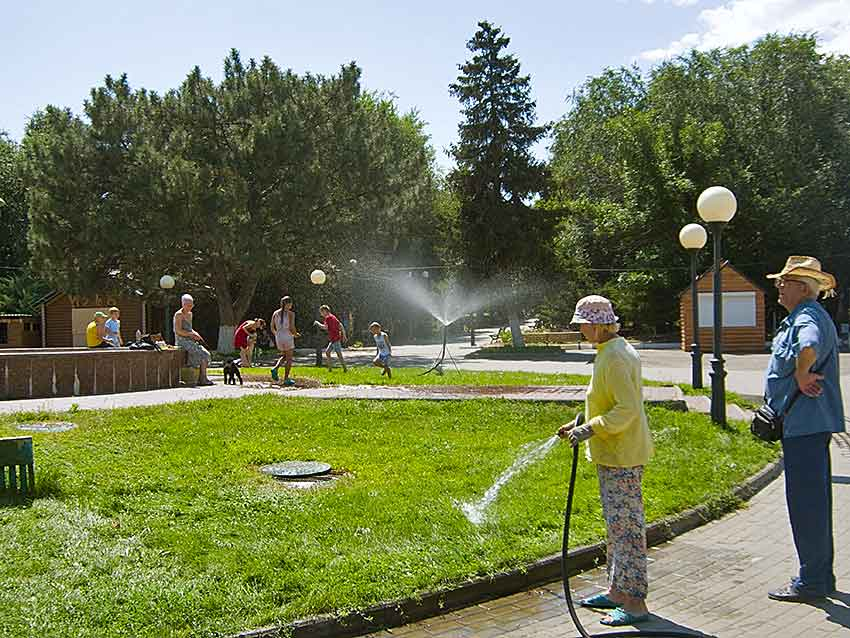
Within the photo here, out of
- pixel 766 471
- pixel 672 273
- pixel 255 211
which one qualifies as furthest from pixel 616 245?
pixel 766 471

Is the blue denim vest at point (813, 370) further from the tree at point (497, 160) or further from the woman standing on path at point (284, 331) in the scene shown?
the tree at point (497, 160)

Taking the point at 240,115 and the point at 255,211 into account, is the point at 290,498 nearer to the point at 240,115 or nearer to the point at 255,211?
the point at 255,211

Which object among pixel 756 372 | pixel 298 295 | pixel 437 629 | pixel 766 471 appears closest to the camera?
pixel 437 629

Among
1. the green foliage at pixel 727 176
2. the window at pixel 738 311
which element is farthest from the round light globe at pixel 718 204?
the green foliage at pixel 727 176

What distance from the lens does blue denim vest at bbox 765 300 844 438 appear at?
17.2 ft

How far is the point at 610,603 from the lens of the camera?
514 cm

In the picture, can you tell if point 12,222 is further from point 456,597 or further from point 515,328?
point 456,597

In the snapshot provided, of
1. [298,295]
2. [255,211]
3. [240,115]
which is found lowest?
[298,295]

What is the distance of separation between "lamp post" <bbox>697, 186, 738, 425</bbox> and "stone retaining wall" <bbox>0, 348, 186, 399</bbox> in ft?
32.0

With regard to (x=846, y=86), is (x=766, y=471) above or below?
below

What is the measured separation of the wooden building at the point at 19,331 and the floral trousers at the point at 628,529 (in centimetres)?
4335

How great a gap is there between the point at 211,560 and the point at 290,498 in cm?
172

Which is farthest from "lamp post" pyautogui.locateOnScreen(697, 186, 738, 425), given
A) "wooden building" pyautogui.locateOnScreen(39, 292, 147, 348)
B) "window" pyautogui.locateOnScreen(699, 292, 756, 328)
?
"wooden building" pyautogui.locateOnScreen(39, 292, 147, 348)

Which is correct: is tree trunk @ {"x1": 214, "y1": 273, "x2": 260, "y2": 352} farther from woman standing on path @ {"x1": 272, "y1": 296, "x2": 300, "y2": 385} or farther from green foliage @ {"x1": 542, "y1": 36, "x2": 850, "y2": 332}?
woman standing on path @ {"x1": 272, "y1": 296, "x2": 300, "y2": 385}
